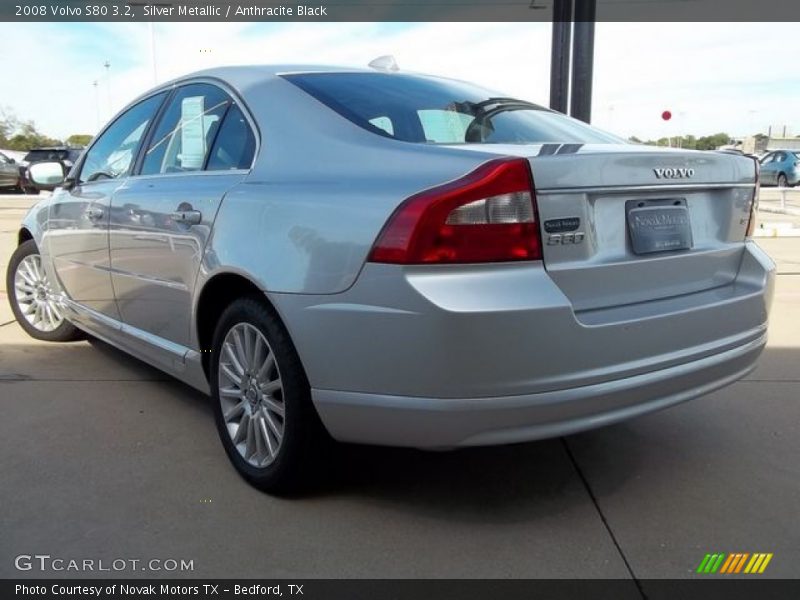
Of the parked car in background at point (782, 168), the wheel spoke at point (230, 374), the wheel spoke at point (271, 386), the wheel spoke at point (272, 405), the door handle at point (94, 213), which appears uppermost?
the door handle at point (94, 213)

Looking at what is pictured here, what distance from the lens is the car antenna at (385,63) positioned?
11.1 ft

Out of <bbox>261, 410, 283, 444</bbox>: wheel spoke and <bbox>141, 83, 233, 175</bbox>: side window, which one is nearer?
<bbox>261, 410, 283, 444</bbox>: wheel spoke

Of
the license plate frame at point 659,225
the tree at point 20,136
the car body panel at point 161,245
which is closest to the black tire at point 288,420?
the car body panel at point 161,245

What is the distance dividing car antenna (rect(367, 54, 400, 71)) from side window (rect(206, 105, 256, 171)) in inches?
28.6

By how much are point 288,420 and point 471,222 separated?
979mm

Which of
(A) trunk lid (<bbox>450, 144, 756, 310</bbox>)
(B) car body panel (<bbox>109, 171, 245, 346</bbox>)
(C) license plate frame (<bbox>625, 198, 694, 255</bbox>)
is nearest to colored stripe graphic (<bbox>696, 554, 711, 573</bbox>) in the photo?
(A) trunk lid (<bbox>450, 144, 756, 310</bbox>)

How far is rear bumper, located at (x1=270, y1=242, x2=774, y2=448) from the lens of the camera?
213 centimetres

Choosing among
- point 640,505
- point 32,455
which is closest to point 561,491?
point 640,505

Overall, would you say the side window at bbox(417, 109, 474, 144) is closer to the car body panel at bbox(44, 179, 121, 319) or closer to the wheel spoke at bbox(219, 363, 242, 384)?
the wheel spoke at bbox(219, 363, 242, 384)

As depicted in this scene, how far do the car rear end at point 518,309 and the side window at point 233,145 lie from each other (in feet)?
2.59

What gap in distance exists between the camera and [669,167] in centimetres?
255

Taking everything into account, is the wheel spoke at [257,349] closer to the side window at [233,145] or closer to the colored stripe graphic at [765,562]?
the side window at [233,145]

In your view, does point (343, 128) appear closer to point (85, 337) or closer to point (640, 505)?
point (640, 505)

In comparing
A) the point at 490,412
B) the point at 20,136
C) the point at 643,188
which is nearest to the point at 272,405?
the point at 490,412
